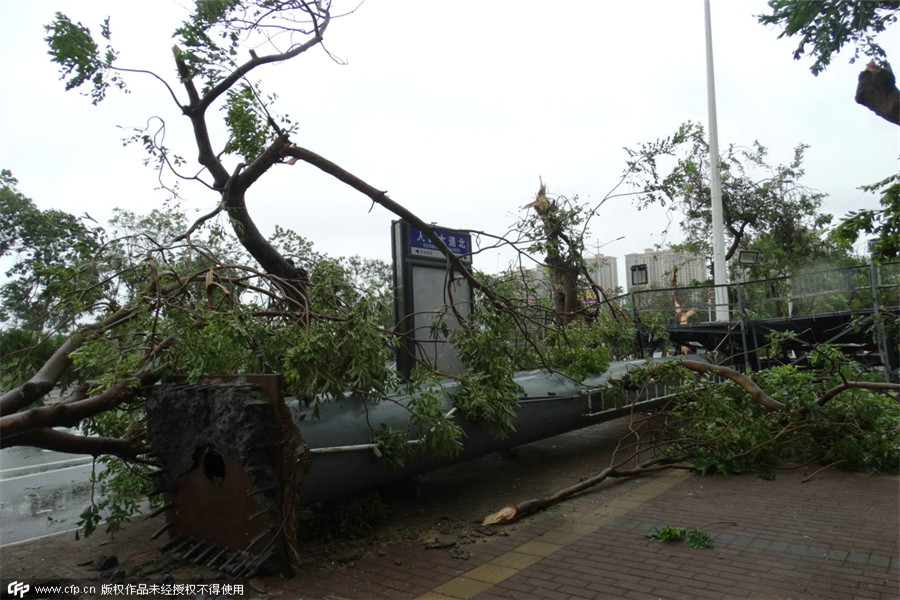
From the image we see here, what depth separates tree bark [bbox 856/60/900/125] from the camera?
146 inches

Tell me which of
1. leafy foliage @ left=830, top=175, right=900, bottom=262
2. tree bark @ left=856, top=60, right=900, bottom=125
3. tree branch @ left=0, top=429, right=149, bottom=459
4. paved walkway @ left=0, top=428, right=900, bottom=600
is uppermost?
tree bark @ left=856, top=60, right=900, bottom=125

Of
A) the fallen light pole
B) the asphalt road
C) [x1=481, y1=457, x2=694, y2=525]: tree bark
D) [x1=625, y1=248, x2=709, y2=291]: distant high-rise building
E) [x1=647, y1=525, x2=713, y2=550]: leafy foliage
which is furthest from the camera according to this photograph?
[x1=625, y1=248, x2=709, y2=291]: distant high-rise building

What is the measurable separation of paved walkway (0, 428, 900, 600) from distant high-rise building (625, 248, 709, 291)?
12464 millimetres

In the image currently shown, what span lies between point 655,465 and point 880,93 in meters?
5.36

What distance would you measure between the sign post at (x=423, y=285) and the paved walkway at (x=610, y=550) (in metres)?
1.59

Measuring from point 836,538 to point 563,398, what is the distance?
3.22 metres

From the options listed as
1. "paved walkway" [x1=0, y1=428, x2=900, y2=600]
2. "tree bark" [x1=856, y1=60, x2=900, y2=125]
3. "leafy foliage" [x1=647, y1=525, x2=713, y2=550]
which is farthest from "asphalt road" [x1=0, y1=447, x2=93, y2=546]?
"tree bark" [x1=856, y1=60, x2=900, y2=125]

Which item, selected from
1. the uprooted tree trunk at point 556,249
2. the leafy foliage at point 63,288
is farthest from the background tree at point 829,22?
the leafy foliage at point 63,288

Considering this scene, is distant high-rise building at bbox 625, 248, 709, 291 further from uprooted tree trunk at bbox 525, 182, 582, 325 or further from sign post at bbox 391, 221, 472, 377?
sign post at bbox 391, 221, 472, 377

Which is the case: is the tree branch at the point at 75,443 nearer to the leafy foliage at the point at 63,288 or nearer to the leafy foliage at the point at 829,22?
the leafy foliage at the point at 63,288

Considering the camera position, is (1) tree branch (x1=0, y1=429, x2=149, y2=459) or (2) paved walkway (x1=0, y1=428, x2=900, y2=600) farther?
(1) tree branch (x1=0, y1=429, x2=149, y2=459)

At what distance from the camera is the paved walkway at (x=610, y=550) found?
431 cm

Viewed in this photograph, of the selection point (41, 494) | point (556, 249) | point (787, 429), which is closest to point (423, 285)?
point (556, 249)

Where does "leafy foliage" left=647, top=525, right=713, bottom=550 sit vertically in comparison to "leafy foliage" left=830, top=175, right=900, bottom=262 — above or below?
below
